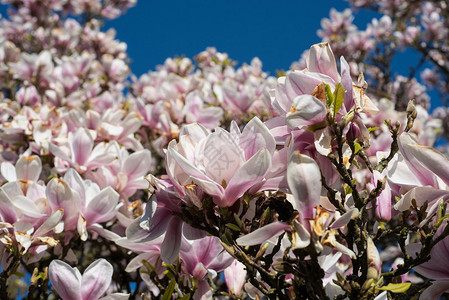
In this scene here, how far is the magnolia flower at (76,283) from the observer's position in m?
1.28

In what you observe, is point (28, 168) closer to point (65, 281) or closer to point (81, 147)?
point (81, 147)

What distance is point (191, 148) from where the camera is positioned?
111 centimetres

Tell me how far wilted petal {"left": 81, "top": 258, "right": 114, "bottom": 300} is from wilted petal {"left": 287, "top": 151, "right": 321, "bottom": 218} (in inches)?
27.4

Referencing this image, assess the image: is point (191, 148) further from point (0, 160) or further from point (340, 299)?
point (0, 160)

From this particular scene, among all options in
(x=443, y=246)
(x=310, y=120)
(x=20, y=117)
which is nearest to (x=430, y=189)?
(x=443, y=246)

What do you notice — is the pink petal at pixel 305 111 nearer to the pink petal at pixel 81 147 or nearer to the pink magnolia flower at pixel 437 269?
the pink magnolia flower at pixel 437 269

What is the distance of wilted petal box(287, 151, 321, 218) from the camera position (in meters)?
0.89

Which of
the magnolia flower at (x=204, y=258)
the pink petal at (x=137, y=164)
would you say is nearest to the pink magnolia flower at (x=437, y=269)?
the magnolia flower at (x=204, y=258)

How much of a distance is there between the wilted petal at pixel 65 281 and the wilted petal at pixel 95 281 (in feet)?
0.06

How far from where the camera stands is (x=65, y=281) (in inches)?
50.4

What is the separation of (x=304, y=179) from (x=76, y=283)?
2.52 ft

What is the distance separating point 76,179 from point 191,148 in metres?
0.73

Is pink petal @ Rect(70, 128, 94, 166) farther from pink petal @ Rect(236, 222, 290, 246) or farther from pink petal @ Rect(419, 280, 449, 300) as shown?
pink petal @ Rect(419, 280, 449, 300)

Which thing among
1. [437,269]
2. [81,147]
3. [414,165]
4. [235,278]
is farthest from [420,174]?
[81,147]
